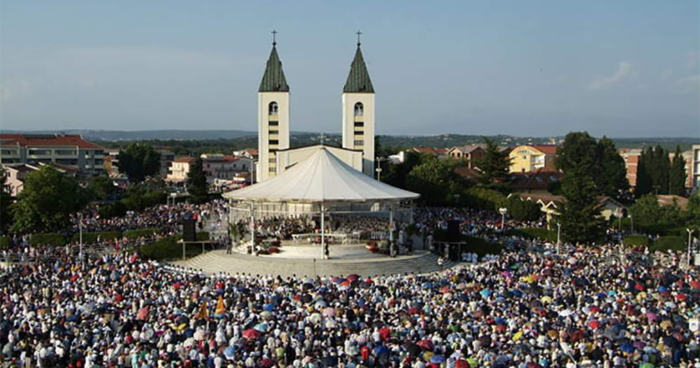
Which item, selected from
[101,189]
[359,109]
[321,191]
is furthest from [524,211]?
[101,189]

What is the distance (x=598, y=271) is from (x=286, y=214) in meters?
16.3

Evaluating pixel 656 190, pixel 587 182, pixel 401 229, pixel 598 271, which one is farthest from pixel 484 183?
pixel 598 271

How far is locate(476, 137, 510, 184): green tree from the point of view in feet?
195

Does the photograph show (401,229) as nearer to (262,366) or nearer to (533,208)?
(533,208)

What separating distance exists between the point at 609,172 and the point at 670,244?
29433 mm

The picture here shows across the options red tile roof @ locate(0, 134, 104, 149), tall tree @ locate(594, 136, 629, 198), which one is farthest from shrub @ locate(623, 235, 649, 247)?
red tile roof @ locate(0, 134, 104, 149)

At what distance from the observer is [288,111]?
53469mm

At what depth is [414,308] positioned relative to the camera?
18.8 metres

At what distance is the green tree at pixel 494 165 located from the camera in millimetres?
59516

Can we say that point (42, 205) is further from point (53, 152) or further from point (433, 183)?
point (53, 152)

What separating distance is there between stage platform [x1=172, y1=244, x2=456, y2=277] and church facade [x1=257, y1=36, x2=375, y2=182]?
22.0m

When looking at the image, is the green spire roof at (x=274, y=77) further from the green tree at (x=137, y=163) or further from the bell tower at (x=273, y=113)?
the green tree at (x=137, y=163)

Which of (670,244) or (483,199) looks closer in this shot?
(670,244)

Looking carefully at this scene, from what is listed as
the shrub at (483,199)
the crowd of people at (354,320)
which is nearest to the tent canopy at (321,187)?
the crowd of people at (354,320)
